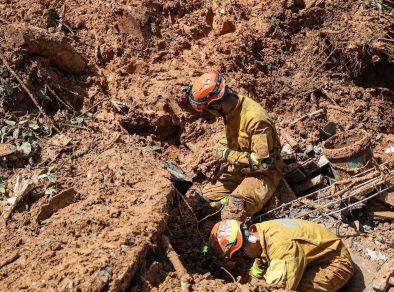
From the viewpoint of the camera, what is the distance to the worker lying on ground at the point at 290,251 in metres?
4.51

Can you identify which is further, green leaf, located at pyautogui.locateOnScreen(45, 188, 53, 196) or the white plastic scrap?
the white plastic scrap

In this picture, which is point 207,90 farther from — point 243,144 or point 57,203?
point 57,203

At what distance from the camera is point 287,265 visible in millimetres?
4445

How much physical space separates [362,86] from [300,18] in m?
1.45

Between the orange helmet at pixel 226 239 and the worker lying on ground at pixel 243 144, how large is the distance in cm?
71

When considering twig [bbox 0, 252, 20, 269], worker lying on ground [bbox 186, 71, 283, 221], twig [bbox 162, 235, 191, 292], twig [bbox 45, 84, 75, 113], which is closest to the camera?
twig [bbox 0, 252, 20, 269]

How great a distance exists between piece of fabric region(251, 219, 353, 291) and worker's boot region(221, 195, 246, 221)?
694mm

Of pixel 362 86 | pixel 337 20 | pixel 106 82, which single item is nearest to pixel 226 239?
pixel 106 82

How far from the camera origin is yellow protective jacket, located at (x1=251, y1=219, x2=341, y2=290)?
14.5ft

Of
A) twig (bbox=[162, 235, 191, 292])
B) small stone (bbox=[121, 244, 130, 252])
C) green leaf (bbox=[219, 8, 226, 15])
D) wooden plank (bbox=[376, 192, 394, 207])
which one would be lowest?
wooden plank (bbox=[376, 192, 394, 207])

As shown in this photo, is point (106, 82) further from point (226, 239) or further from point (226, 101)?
point (226, 239)

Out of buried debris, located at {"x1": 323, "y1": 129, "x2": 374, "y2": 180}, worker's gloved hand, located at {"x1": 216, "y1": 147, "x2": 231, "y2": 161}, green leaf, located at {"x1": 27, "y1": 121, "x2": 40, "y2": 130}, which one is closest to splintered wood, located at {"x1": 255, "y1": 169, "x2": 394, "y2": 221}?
buried debris, located at {"x1": 323, "y1": 129, "x2": 374, "y2": 180}

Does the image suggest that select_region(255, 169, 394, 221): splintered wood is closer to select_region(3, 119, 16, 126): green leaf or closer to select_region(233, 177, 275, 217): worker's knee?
select_region(233, 177, 275, 217): worker's knee

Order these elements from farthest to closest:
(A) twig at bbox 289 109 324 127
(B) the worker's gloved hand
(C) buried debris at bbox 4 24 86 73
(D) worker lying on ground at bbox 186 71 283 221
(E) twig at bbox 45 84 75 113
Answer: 1. (A) twig at bbox 289 109 324 127
2. (E) twig at bbox 45 84 75 113
3. (C) buried debris at bbox 4 24 86 73
4. (B) the worker's gloved hand
5. (D) worker lying on ground at bbox 186 71 283 221
